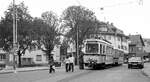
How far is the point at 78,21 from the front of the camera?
6369 cm

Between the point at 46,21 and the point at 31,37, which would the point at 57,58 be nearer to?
the point at 46,21

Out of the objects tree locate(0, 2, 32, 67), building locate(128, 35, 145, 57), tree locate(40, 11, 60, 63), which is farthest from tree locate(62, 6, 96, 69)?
building locate(128, 35, 145, 57)

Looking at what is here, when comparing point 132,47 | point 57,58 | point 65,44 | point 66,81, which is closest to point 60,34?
point 65,44

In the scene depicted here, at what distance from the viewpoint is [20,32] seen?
50500mm

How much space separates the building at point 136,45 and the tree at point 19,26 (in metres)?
73.3

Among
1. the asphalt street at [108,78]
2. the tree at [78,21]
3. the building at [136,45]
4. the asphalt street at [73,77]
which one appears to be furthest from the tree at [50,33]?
the building at [136,45]

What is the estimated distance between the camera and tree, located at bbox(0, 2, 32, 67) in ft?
165

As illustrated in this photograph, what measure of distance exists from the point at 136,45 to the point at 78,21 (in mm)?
61936

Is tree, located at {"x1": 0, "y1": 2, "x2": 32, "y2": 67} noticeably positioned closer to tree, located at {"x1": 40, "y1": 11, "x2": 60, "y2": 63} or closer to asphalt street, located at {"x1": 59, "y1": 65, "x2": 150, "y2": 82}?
tree, located at {"x1": 40, "y1": 11, "x2": 60, "y2": 63}

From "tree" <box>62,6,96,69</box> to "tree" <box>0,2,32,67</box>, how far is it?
13.7 meters

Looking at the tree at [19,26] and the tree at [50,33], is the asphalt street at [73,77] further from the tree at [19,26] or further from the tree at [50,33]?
the tree at [50,33]

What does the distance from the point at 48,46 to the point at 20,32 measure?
54.1ft

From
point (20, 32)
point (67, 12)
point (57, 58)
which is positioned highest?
point (67, 12)

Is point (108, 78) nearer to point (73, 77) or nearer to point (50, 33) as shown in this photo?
point (73, 77)
